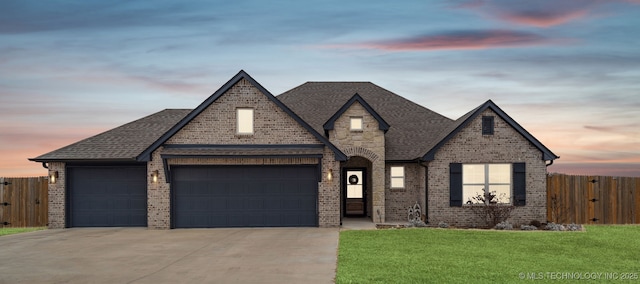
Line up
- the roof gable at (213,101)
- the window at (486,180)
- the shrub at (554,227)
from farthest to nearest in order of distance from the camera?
the window at (486,180), the roof gable at (213,101), the shrub at (554,227)

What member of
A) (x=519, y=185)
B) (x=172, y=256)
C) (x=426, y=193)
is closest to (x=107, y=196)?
(x=172, y=256)

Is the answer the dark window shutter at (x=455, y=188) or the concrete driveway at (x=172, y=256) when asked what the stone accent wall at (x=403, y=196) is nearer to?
the dark window shutter at (x=455, y=188)

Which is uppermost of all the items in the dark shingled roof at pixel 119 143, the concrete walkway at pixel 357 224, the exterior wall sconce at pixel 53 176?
the dark shingled roof at pixel 119 143

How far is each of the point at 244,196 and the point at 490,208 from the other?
9694 mm

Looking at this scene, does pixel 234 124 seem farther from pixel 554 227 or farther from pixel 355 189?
pixel 554 227

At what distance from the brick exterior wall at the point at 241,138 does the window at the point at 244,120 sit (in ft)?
0.54

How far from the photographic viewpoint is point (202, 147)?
858 inches

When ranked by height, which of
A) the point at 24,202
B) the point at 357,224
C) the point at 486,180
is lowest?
the point at 357,224

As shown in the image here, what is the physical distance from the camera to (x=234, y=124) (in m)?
21.9

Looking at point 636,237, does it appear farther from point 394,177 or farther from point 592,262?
point 394,177

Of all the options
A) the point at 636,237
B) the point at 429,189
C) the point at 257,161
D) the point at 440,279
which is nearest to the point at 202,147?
the point at 257,161

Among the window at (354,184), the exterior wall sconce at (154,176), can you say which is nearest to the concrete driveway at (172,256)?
the exterior wall sconce at (154,176)

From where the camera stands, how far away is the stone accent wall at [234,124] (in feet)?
71.6

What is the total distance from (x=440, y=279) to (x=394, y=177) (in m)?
13.4
